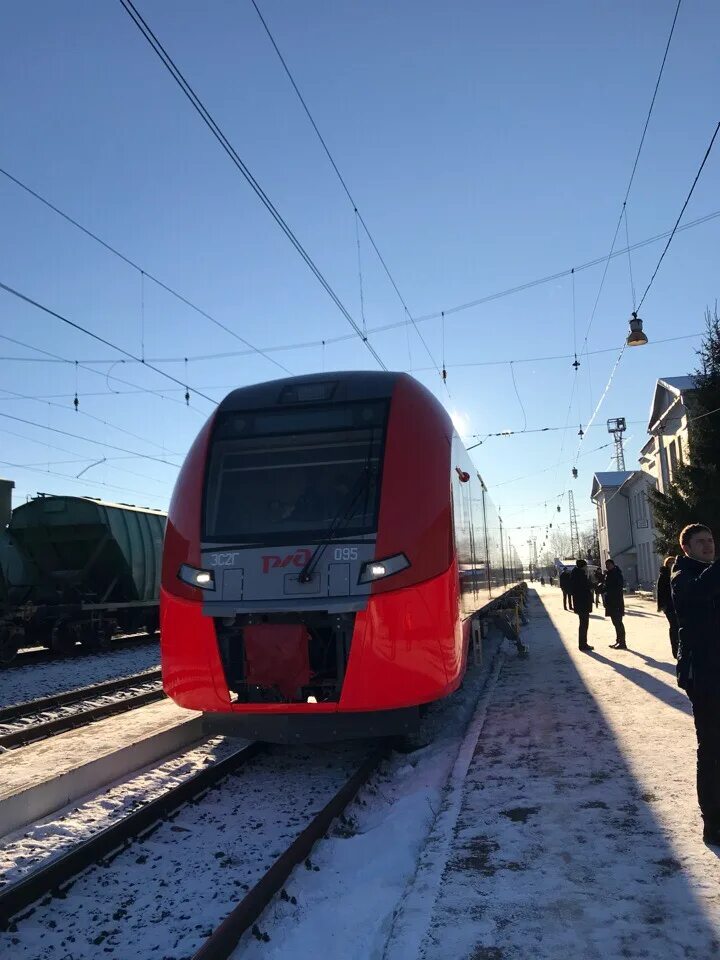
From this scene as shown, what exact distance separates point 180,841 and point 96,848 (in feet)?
1.73

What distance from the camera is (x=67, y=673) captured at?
44.3ft

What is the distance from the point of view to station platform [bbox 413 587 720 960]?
3.05 meters

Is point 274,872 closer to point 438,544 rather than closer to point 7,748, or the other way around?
point 438,544

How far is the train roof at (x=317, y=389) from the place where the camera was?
640 cm

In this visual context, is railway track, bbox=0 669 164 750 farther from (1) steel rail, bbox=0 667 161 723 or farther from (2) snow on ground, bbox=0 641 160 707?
(2) snow on ground, bbox=0 641 160 707

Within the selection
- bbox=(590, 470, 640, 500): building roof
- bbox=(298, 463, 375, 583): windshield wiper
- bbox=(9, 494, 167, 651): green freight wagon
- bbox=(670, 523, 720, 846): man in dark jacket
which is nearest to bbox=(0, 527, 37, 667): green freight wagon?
bbox=(9, 494, 167, 651): green freight wagon

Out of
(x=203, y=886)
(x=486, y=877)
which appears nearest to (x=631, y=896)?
(x=486, y=877)

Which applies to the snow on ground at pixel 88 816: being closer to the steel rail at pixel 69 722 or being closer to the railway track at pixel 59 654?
the steel rail at pixel 69 722

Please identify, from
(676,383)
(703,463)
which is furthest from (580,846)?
(676,383)

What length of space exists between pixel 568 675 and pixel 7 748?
7185 millimetres

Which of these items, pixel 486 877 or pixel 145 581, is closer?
pixel 486 877

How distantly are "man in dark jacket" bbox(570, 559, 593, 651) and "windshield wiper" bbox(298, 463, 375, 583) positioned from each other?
7.52m

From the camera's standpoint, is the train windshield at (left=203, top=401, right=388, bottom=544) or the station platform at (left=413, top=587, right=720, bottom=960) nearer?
the station platform at (left=413, top=587, right=720, bottom=960)

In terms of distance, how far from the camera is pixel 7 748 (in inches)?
293
